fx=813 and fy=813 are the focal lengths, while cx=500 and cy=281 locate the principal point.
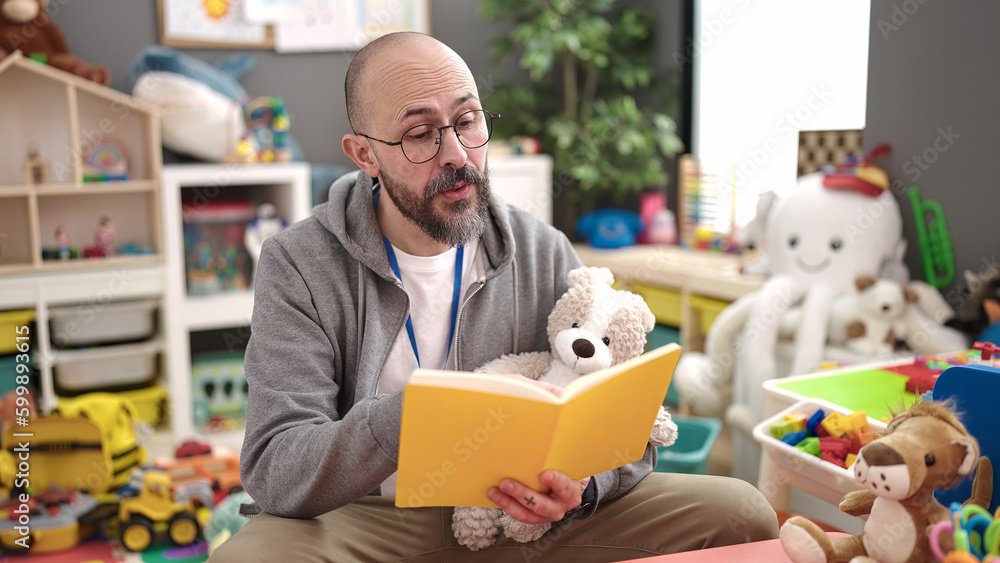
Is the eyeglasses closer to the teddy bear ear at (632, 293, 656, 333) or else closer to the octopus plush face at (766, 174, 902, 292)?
the teddy bear ear at (632, 293, 656, 333)

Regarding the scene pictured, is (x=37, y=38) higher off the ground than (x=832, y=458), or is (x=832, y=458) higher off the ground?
(x=37, y=38)

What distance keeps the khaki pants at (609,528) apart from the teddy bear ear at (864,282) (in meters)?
0.98

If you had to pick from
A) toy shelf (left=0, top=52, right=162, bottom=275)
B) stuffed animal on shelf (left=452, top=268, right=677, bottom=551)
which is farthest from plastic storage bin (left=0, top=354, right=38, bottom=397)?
stuffed animal on shelf (left=452, top=268, right=677, bottom=551)

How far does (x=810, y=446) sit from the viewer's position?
1.35 meters

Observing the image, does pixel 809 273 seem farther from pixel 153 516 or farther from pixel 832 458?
pixel 153 516

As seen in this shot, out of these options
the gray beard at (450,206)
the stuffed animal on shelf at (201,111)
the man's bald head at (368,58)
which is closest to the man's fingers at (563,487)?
the gray beard at (450,206)

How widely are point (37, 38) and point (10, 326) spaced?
0.95m

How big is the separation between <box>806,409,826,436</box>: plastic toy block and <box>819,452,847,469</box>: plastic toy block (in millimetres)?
73

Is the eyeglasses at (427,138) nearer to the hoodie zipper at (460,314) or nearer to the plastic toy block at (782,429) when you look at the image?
the hoodie zipper at (460,314)

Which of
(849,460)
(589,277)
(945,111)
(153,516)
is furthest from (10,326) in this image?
(945,111)

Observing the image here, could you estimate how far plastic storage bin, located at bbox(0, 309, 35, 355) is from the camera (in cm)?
256

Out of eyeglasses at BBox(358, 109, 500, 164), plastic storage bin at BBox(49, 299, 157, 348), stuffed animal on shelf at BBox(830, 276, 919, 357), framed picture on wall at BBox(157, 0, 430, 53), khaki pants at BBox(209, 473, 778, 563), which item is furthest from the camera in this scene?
framed picture on wall at BBox(157, 0, 430, 53)

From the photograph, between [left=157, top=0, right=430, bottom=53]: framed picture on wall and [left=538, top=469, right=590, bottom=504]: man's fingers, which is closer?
[left=538, top=469, right=590, bottom=504]: man's fingers

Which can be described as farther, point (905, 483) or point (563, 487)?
point (563, 487)
